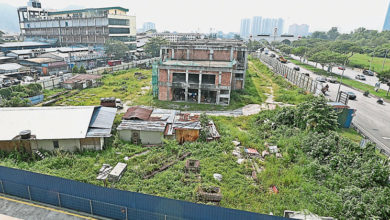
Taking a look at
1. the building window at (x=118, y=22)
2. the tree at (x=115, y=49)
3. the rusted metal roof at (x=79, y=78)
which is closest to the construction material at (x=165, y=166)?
the rusted metal roof at (x=79, y=78)

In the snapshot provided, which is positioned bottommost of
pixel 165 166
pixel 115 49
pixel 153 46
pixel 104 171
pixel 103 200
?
pixel 104 171

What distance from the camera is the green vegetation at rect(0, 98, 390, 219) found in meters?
14.7

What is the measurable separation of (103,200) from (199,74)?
2589cm

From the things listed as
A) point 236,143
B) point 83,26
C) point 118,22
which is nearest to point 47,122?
point 236,143

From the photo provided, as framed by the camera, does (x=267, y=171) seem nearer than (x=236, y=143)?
Yes

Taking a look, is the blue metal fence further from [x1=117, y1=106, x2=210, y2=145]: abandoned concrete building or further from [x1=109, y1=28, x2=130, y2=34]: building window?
[x1=109, y1=28, x2=130, y2=34]: building window

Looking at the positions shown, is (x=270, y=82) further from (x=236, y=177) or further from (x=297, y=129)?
(x=236, y=177)

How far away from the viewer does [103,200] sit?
13.0m

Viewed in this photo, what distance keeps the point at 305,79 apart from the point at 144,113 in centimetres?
3440

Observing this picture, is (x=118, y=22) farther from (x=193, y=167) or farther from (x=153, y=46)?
(x=193, y=167)

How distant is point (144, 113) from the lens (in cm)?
2600

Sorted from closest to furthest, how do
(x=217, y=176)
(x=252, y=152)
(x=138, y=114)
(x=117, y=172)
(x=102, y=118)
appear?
(x=117, y=172)
(x=217, y=176)
(x=252, y=152)
(x=102, y=118)
(x=138, y=114)

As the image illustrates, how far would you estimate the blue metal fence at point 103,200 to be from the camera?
1154cm

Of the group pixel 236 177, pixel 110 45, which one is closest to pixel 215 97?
pixel 236 177
